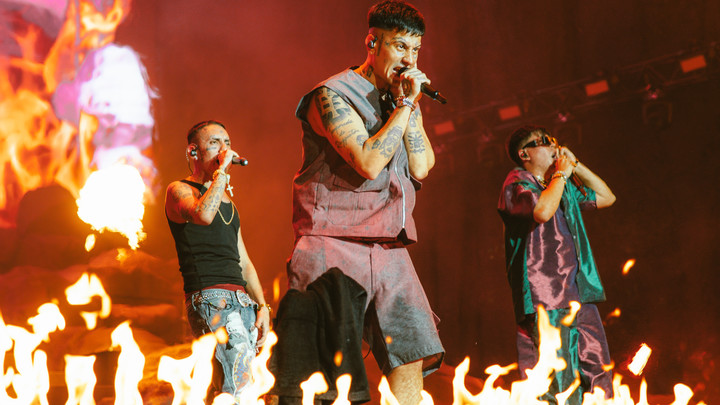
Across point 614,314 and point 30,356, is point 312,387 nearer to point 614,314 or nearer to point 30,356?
point 614,314

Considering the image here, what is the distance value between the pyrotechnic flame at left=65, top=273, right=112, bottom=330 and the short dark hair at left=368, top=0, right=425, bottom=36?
7.51 metres

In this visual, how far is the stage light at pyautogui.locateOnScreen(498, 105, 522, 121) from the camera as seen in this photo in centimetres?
648

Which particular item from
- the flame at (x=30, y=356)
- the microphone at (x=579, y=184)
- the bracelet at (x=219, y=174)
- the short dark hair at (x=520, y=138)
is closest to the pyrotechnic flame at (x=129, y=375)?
the flame at (x=30, y=356)

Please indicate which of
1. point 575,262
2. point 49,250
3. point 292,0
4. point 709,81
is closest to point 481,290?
point 709,81

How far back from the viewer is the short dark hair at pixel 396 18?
6.75 ft

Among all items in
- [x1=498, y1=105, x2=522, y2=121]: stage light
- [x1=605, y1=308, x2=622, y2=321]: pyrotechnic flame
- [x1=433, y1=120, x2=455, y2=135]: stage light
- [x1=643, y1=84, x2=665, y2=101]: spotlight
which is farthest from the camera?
[x1=433, y1=120, x2=455, y2=135]: stage light

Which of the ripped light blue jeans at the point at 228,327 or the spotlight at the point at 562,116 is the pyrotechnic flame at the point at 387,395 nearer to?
the ripped light blue jeans at the point at 228,327

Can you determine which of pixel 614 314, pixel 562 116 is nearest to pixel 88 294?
pixel 562 116

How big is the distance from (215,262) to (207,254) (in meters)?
0.06

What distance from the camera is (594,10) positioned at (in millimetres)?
6035

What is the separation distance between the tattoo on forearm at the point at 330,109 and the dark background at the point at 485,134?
4.47 m

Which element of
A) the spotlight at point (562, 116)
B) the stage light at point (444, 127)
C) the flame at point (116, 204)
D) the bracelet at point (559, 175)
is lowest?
the bracelet at point (559, 175)

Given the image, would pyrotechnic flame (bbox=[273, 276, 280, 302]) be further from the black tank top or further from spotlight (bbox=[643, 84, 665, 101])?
the black tank top

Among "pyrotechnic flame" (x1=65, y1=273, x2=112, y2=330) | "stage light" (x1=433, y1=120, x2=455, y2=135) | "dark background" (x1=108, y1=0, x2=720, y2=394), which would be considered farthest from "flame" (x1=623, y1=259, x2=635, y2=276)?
"pyrotechnic flame" (x1=65, y1=273, x2=112, y2=330)
